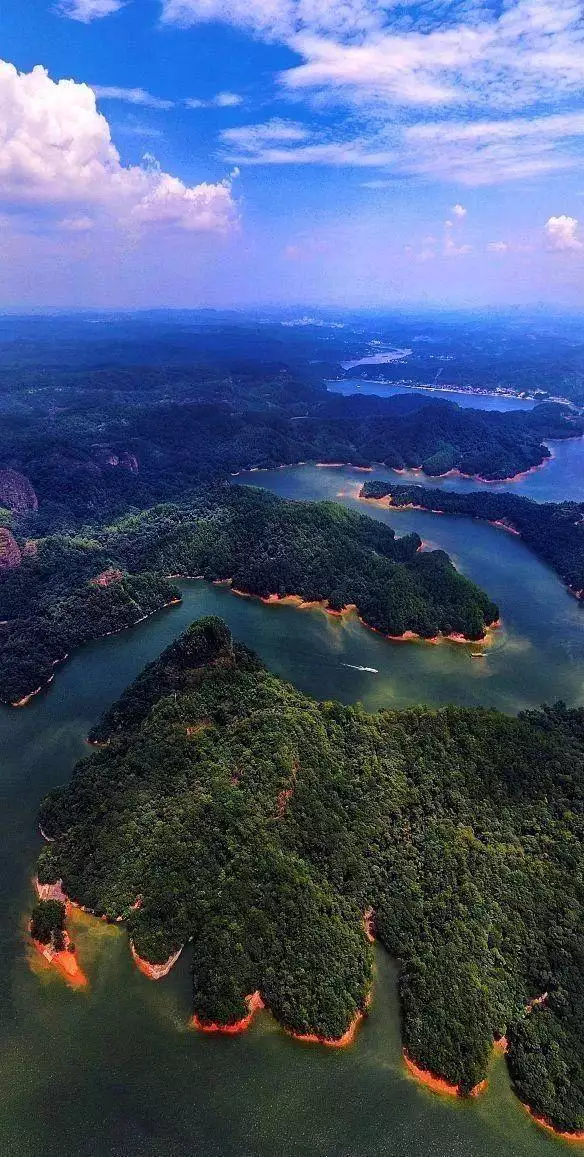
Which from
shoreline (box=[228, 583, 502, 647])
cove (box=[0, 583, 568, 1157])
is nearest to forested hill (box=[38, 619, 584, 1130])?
cove (box=[0, 583, 568, 1157])

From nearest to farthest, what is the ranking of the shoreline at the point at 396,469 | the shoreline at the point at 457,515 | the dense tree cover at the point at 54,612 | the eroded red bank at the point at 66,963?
the eroded red bank at the point at 66,963 < the dense tree cover at the point at 54,612 < the shoreline at the point at 457,515 < the shoreline at the point at 396,469

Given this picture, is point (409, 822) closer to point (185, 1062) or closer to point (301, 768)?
point (301, 768)

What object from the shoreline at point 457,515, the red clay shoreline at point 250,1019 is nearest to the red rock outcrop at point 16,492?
the shoreline at point 457,515

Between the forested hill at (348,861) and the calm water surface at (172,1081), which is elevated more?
the forested hill at (348,861)

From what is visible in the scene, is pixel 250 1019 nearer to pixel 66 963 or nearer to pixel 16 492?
pixel 66 963

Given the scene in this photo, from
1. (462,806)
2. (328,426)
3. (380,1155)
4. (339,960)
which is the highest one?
(328,426)

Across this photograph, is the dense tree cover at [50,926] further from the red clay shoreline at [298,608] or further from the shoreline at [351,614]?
the shoreline at [351,614]

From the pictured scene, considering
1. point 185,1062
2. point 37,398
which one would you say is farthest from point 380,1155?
point 37,398
